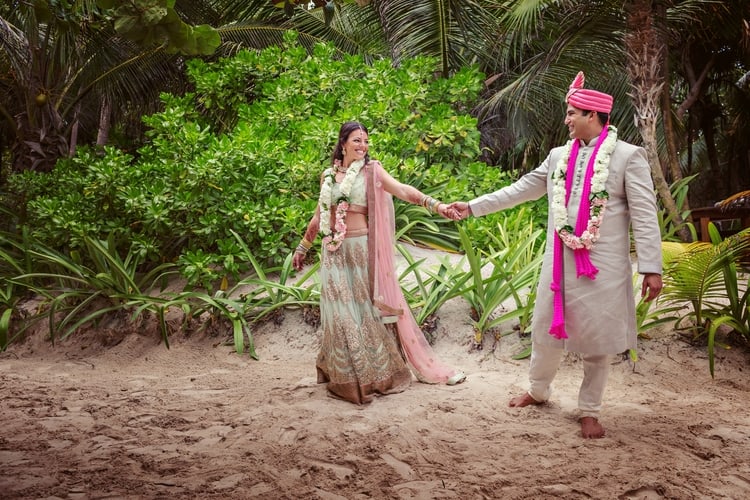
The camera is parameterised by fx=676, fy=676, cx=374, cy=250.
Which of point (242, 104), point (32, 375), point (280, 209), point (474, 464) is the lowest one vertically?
point (474, 464)

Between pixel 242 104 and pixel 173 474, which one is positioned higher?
pixel 242 104

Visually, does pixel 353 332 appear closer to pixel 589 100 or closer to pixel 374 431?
pixel 374 431

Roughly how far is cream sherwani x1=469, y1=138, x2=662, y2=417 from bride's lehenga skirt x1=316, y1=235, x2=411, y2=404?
115 centimetres

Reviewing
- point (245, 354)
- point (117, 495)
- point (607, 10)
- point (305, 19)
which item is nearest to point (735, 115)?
point (607, 10)

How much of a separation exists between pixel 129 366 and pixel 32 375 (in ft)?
2.52

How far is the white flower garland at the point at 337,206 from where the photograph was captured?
4520mm

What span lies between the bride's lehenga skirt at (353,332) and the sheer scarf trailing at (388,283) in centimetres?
8

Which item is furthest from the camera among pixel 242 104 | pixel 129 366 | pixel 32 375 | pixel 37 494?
pixel 242 104

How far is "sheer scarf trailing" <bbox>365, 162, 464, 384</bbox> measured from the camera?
4.51 meters

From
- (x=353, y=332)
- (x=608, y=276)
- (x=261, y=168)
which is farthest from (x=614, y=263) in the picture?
(x=261, y=168)

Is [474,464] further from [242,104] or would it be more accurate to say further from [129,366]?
[242,104]

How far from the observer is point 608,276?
362cm

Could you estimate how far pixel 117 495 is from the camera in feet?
9.75

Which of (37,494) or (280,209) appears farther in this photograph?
(280,209)
